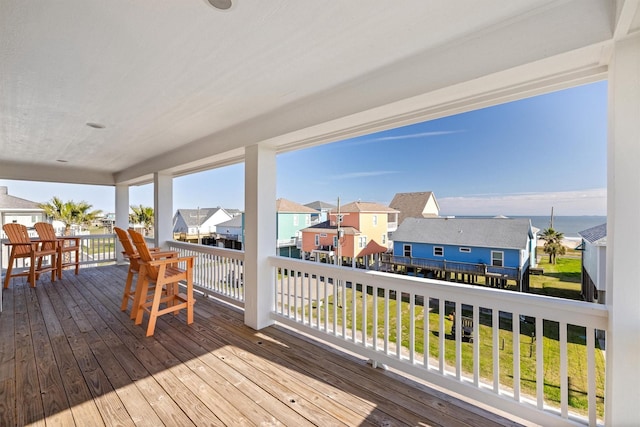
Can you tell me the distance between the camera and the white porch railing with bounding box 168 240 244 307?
12.5ft

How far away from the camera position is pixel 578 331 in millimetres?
1605

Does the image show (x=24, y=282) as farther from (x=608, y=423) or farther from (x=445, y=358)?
(x=608, y=423)

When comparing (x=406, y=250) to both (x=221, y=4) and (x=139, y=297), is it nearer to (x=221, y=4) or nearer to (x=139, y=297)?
(x=221, y=4)

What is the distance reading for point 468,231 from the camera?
1.89 m

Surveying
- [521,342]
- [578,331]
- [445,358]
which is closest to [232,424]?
[445,358]

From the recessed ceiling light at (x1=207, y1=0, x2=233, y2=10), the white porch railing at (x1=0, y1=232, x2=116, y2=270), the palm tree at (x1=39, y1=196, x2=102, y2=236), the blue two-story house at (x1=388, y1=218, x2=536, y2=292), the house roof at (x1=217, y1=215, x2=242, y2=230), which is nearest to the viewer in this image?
the recessed ceiling light at (x1=207, y1=0, x2=233, y2=10)

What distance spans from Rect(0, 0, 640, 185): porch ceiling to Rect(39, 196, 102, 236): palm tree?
1301cm

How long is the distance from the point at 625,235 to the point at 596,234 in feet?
0.80

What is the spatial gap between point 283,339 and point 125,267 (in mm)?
5581

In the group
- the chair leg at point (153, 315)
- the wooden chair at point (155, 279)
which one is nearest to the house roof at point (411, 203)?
the wooden chair at point (155, 279)

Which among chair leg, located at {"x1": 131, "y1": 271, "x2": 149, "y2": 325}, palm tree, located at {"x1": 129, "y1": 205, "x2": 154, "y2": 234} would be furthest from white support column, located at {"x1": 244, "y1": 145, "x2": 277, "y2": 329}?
palm tree, located at {"x1": 129, "y1": 205, "x2": 154, "y2": 234}

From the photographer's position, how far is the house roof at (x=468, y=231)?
1714 mm

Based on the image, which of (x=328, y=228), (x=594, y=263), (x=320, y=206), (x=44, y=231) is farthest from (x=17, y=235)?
(x=594, y=263)

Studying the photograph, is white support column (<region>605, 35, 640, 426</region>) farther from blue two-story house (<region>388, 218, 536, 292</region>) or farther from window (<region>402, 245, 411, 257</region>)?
window (<region>402, 245, 411, 257</region>)
